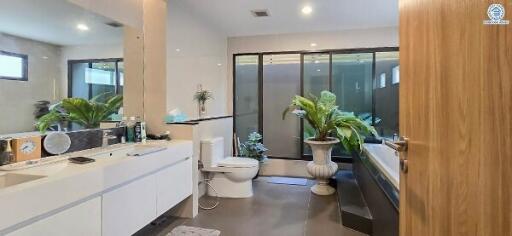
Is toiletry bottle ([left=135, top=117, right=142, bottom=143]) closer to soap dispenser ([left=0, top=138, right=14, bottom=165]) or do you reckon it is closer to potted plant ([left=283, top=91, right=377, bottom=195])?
soap dispenser ([left=0, top=138, right=14, bottom=165])

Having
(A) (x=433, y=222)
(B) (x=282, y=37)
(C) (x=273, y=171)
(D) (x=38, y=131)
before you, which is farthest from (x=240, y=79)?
(A) (x=433, y=222)

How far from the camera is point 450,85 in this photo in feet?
2.89

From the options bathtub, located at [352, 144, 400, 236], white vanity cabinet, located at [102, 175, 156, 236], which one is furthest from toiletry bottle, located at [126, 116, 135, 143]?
bathtub, located at [352, 144, 400, 236]

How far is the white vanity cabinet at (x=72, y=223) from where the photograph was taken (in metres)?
1.36

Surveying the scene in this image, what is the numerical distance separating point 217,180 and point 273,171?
1424mm

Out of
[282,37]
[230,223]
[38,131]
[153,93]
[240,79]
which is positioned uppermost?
[282,37]

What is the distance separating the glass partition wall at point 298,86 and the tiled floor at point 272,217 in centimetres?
129

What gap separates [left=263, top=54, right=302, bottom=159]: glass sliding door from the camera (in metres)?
4.84

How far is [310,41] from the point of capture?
464 cm

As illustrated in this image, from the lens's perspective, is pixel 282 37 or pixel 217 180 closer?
pixel 217 180

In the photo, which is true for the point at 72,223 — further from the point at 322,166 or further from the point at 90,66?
the point at 322,166

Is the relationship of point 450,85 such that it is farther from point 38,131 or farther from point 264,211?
point 264,211

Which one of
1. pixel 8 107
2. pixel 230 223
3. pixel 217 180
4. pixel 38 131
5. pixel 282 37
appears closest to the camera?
pixel 8 107

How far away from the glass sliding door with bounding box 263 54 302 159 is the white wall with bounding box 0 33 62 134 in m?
3.21
